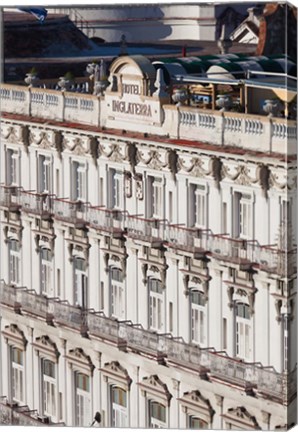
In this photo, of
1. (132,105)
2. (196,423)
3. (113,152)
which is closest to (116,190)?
(113,152)

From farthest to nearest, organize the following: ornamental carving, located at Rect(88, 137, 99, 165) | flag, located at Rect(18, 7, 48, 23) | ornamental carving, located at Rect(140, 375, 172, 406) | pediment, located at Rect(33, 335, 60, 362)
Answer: pediment, located at Rect(33, 335, 60, 362) → ornamental carving, located at Rect(88, 137, 99, 165) → flag, located at Rect(18, 7, 48, 23) → ornamental carving, located at Rect(140, 375, 172, 406)

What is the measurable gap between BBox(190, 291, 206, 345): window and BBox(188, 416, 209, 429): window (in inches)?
56.5

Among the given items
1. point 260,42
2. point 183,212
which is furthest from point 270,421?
point 260,42

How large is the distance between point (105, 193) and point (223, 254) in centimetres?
324

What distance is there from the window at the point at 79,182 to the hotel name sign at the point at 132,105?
5.70 feet

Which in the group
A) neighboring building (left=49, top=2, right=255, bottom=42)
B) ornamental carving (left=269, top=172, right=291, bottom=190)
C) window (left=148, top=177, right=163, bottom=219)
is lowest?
window (left=148, top=177, right=163, bottom=219)

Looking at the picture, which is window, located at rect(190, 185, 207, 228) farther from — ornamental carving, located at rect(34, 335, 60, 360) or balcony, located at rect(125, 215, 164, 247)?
ornamental carving, located at rect(34, 335, 60, 360)

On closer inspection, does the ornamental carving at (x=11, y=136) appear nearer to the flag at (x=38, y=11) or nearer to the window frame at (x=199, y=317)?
the flag at (x=38, y=11)

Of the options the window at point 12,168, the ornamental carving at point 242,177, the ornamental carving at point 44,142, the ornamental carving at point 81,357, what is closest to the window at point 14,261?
the window at point 12,168

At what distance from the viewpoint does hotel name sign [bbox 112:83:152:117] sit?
142 feet

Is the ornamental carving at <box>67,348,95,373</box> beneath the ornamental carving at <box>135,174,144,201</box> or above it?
beneath

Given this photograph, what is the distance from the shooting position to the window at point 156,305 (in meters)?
43.7

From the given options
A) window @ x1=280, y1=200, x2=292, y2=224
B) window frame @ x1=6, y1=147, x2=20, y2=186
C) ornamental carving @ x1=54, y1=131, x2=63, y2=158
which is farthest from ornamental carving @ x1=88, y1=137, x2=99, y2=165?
window @ x1=280, y1=200, x2=292, y2=224

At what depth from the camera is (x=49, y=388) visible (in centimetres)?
4588
